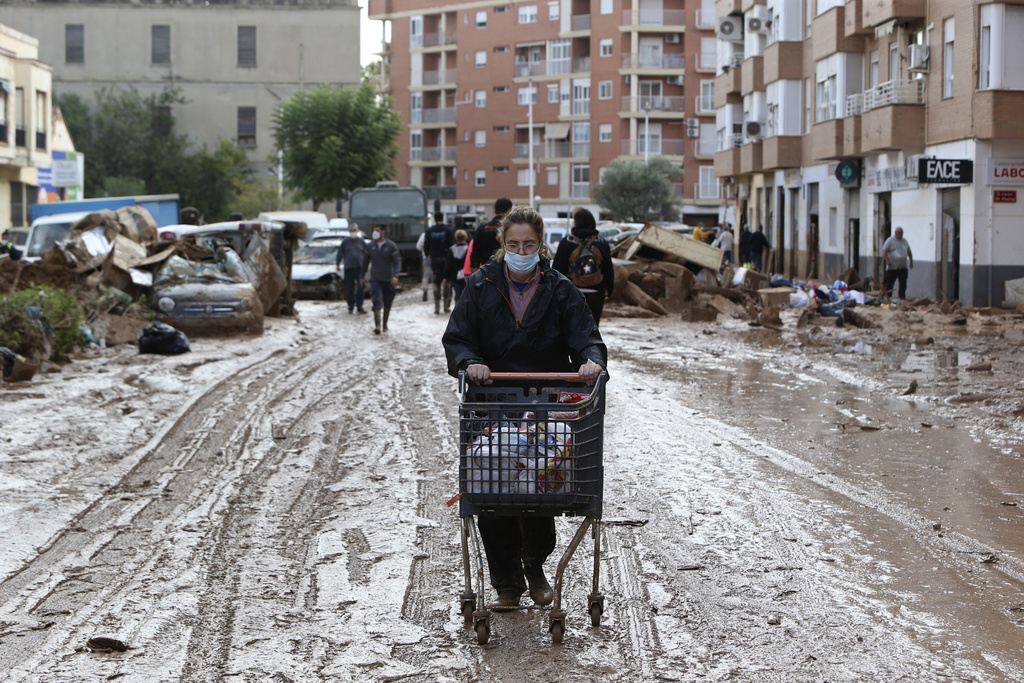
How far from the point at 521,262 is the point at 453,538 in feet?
6.82

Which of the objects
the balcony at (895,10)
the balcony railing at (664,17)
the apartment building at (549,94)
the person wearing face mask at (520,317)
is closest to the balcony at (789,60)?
the balcony at (895,10)

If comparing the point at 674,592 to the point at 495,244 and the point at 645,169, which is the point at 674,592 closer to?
the point at 495,244

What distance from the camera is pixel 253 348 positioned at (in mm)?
17328

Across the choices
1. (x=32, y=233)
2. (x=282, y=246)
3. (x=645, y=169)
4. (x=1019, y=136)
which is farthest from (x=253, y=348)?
(x=645, y=169)

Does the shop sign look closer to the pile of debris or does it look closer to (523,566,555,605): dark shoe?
the pile of debris

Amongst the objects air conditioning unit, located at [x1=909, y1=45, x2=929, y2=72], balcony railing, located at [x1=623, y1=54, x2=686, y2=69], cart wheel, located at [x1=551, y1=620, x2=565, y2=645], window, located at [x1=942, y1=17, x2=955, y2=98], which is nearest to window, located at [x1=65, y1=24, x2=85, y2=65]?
balcony railing, located at [x1=623, y1=54, x2=686, y2=69]

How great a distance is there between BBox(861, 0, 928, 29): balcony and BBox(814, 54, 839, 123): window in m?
4.46

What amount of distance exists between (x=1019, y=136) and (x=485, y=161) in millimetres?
65445

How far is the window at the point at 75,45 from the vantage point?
214 ft

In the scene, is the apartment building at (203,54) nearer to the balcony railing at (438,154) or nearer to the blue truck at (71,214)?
the blue truck at (71,214)

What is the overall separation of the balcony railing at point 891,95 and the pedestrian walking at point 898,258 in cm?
439

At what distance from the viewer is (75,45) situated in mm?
65438

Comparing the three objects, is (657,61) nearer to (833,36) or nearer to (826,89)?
(826,89)

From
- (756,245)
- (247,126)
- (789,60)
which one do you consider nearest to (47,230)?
(756,245)
